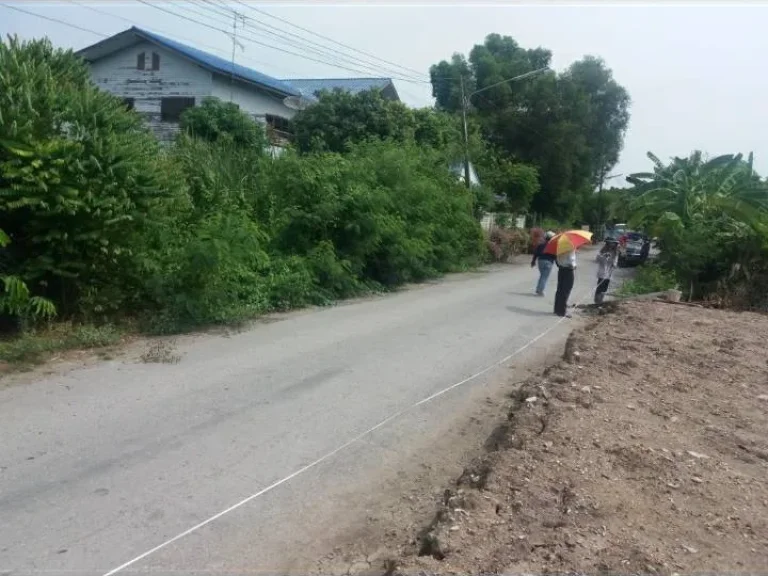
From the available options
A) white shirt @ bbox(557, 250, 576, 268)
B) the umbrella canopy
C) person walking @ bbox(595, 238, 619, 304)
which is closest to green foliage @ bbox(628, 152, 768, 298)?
person walking @ bbox(595, 238, 619, 304)

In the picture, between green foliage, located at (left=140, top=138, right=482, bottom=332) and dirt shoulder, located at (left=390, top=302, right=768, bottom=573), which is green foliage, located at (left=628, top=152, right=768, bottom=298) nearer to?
green foliage, located at (left=140, top=138, right=482, bottom=332)

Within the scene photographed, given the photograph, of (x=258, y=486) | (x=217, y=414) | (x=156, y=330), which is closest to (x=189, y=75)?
(x=156, y=330)

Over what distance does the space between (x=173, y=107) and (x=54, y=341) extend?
21229 millimetres

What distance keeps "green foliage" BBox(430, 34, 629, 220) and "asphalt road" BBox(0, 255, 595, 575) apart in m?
35.3

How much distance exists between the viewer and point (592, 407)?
7.30m

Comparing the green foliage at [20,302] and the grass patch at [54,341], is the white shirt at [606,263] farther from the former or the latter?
the green foliage at [20,302]

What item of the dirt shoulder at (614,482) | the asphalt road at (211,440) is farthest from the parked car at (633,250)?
the dirt shoulder at (614,482)

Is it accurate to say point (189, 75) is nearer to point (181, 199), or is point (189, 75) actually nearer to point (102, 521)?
point (181, 199)

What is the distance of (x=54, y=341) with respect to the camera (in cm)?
973

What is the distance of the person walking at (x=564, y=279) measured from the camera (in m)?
15.2

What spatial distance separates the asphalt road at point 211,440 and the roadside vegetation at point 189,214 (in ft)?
4.41

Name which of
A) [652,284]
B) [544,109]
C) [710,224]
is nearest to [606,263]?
[652,284]

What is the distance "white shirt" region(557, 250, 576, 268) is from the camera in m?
15.3

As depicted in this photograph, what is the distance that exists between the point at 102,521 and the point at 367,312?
9.74 m
